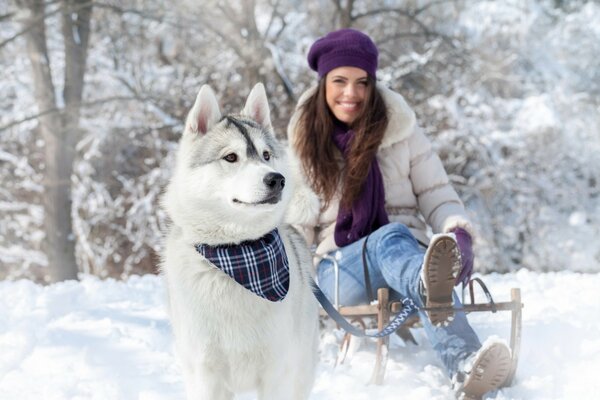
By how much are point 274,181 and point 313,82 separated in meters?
8.52

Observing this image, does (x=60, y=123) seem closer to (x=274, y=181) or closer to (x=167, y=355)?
(x=167, y=355)

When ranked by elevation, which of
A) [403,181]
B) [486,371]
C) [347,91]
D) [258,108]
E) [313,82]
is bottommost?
[486,371]

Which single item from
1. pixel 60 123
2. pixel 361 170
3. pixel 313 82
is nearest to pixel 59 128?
pixel 60 123

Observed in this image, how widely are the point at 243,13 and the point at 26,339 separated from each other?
7.44 meters

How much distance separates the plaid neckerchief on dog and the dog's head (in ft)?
0.13

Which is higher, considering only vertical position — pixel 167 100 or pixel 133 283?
pixel 167 100

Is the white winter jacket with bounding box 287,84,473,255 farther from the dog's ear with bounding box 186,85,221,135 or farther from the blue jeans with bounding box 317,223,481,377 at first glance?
the dog's ear with bounding box 186,85,221,135

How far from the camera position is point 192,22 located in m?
8.71

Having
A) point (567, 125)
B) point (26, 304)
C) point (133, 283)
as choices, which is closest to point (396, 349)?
point (26, 304)

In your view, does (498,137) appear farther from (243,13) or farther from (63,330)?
(63,330)

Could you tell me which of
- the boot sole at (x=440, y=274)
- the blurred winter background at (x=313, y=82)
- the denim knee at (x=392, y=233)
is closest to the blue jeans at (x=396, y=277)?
the denim knee at (x=392, y=233)

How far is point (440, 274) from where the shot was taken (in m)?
2.40

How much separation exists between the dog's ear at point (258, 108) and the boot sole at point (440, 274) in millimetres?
893

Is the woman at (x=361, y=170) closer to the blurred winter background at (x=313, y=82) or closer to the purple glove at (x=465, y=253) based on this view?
the purple glove at (x=465, y=253)
